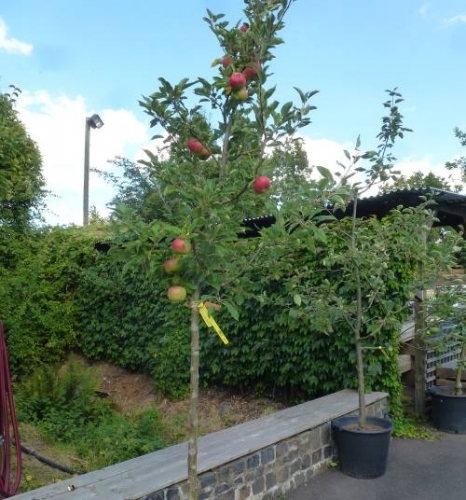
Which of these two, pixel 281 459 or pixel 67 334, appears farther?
pixel 67 334

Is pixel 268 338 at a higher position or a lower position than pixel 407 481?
higher

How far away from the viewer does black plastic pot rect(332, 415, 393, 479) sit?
12.4 ft

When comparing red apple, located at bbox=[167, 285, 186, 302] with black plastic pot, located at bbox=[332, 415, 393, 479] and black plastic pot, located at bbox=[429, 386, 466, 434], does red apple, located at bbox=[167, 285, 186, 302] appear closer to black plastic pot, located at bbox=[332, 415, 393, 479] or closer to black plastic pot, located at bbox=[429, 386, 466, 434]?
black plastic pot, located at bbox=[332, 415, 393, 479]

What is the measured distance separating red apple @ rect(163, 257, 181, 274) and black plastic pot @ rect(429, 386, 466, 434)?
3.95 m

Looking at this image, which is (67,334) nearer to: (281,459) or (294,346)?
(294,346)

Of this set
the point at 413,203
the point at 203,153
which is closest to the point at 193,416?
the point at 203,153

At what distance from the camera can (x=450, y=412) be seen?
4988 mm

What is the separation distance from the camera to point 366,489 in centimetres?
364

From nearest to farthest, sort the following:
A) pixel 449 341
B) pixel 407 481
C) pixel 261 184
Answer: pixel 261 184, pixel 407 481, pixel 449 341

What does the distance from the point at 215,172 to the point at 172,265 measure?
711mm

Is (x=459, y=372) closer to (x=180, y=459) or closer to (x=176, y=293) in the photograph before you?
(x=180, y=459)

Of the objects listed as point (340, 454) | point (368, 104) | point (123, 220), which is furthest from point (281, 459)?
point (368, 104)

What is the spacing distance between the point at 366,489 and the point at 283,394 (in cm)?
199

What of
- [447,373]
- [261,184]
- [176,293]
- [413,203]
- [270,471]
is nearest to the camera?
[176,293]
